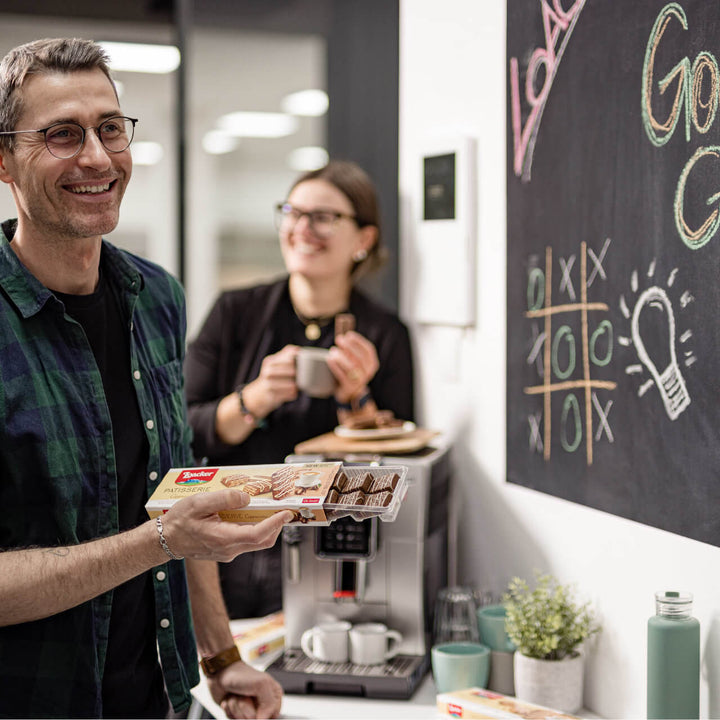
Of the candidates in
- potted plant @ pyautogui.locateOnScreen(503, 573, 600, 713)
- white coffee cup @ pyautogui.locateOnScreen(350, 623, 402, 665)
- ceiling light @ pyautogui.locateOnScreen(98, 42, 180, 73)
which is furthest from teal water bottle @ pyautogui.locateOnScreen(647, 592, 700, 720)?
ceiling light @ pyautogui.locateOnScreen(98, 42, 180, 73)

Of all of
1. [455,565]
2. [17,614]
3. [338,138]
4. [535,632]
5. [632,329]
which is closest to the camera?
[17,614]

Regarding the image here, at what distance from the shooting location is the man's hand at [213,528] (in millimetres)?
1256

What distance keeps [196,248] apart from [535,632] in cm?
313

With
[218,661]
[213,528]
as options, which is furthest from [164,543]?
[218,661]

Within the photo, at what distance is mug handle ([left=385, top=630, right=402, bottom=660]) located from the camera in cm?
203

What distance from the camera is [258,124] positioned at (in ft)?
15.1

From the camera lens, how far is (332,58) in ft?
10.1

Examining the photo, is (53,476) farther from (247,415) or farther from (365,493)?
(247,415)

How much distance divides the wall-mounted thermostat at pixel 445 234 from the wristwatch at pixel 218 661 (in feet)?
3.16

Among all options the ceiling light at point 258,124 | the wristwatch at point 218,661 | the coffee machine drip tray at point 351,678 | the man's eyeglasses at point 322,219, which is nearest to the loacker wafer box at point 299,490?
the wristwatch at point 218,661

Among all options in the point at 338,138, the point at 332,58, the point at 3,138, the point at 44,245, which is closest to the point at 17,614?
the point at 44,245

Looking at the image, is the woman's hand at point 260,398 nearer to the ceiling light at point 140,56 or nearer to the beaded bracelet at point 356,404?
the beaded bracelet at point 356,404

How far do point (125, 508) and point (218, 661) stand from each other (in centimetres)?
35

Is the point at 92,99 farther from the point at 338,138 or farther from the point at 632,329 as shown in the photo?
the point at 338,138
